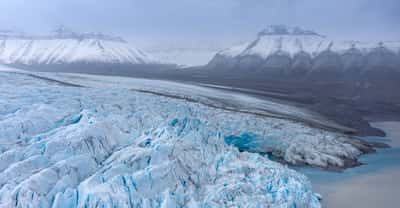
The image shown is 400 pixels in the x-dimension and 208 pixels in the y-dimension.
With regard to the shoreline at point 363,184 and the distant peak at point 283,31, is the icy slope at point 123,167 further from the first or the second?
the distant peak at point 283,31

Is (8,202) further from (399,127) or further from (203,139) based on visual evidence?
(399,127)

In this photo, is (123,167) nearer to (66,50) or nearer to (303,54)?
(303,54)

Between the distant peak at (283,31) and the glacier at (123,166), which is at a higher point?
the distant peak at (283,31)

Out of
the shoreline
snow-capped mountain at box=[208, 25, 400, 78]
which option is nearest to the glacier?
the shoreline

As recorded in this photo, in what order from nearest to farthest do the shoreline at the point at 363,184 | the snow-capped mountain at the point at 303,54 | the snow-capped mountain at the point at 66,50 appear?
the shoreline at the point at 363,184 → the snow-capped mountain at the point at 303,54 → the snow-capped mountain at the point at 66,50

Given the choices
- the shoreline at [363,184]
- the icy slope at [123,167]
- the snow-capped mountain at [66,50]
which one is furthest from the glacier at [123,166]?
the snow-capped mountain at [66,50]

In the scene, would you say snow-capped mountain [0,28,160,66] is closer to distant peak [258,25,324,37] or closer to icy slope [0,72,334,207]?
distant peak [258,25,324,37]

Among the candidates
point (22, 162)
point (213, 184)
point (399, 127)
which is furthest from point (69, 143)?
point (399, 127)
